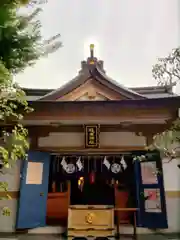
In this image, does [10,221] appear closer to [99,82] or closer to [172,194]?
[172,194]

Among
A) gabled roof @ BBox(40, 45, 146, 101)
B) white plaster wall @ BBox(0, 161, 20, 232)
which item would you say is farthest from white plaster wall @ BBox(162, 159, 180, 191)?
white plaster wall @ BBox(0, 161, 20, 232)

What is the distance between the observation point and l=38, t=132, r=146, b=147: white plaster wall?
756 cm

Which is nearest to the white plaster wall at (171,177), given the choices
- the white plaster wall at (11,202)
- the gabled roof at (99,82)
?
the gabled roof at (99,82)

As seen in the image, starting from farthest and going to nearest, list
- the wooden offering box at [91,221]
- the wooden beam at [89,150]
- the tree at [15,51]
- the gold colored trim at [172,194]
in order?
the wooden beam at [89,150], the gold colored trim at [172,194], the wooden offering box at [91,221], the tree at [15,51]

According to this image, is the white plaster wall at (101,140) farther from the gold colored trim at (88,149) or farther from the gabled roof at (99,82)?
the gabled roof at (99,82)

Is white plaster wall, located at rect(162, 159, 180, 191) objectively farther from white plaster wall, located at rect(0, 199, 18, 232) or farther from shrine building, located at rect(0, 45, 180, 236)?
white plaster wall, located at rect(0, 199, 18, 232)

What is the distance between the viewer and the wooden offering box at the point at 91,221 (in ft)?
21.3

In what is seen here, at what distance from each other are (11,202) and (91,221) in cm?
220

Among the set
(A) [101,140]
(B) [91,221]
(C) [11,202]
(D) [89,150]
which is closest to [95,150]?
(D) [89,150]

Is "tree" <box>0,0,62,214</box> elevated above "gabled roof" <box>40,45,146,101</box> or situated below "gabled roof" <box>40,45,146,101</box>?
below

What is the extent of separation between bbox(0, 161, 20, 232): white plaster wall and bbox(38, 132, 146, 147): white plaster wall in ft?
3.41

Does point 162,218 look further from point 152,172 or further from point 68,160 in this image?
point 68,160

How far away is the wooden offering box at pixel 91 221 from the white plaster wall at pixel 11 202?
5.00 ft

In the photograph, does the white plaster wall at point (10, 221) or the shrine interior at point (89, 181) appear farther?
the shrine interior at point (89, 181)
